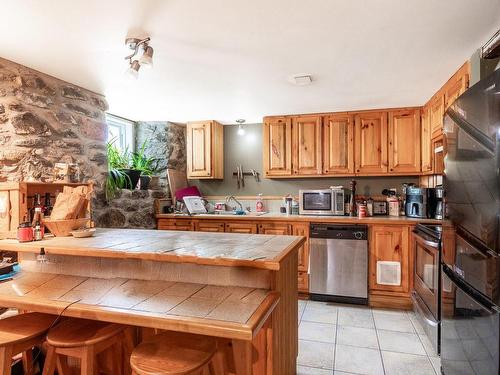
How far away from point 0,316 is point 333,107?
356 cm

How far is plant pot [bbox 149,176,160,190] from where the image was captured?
4096 millimetres

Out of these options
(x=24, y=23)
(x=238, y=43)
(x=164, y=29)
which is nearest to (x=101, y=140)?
(x=24, y=23)

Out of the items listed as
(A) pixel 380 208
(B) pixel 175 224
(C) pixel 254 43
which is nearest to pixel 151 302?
(C) pixel 254 43

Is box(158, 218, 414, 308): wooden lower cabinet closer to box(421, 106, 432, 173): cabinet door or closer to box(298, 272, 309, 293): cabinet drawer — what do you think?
box(298, 272, 309, 293): cabinet drawer

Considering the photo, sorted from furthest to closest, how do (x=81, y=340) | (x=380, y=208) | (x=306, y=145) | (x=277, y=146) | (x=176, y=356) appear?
(x=277, y=146) < (x=306, y=145) < (x=380, y=208) < (x=81, y=340) < (x=176, y=356)

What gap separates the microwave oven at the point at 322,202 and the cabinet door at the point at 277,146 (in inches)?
16.8

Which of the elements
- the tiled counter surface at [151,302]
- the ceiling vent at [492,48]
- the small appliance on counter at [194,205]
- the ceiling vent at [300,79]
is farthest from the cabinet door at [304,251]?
the ceiling vent at [492,48]

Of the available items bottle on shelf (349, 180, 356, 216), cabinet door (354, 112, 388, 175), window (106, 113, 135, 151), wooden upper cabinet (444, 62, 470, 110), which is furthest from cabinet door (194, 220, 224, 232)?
wooden upper cabinet (444, 62, 470, 110)

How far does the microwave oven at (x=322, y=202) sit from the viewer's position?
12.0 feet

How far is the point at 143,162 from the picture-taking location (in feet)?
13.5

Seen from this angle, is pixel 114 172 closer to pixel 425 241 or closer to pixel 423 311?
pixel 425 241

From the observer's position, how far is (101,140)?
3172mm

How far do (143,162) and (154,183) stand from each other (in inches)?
12.6

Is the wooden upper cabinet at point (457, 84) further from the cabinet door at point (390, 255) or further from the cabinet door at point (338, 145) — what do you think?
the cabinet door at point (390, 255)
